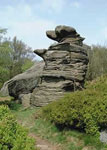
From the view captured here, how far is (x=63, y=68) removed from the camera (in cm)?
1247

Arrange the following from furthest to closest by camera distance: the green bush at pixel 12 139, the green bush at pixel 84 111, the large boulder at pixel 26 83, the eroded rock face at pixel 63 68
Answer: the large boulder at pixel 26 83
the eroded rock face at pixel 63 68
the green bush at pixel 84 111
the green bush at pixel 12 139

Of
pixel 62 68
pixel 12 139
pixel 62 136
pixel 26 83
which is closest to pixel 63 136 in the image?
pixel 62 136

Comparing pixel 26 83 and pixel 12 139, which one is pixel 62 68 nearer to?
pixel 26 83

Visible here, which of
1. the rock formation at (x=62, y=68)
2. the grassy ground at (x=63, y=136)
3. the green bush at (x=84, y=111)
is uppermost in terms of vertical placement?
the rock formation at (x=62, y=68)

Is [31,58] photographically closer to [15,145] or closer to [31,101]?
[31,101]

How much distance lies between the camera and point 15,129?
14.1 ft

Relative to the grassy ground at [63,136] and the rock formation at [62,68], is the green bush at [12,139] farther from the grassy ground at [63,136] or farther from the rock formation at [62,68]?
the rock formation at [62,68]

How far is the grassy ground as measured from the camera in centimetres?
679

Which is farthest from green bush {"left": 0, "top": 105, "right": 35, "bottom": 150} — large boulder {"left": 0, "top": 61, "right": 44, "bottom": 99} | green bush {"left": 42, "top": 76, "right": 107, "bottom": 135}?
large boulder {"left": 0, "top": 61, "right": 44, "bottom": 99}

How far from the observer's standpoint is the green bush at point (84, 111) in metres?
7.06

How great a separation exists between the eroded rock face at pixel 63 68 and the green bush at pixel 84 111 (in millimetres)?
3461

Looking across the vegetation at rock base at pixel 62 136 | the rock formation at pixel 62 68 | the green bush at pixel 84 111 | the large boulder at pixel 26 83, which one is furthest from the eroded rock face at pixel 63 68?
the green bush at pixel 84 111

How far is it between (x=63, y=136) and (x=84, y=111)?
117 centimetres

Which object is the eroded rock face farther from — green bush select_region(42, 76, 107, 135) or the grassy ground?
green bush select_region(42, 76, 107, 135)
